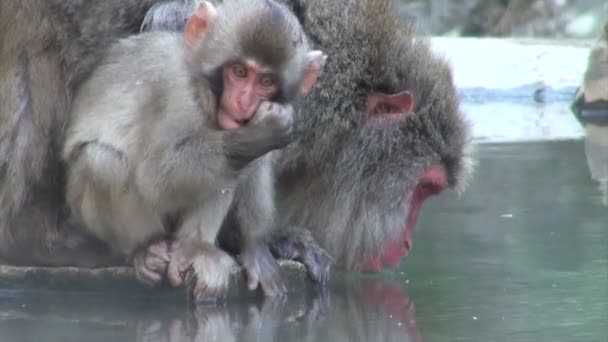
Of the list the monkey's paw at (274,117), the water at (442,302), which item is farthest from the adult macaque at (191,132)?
the water at (442,302)

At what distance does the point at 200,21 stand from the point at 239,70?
29 centimetres

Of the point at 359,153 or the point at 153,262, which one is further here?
the point at 359,153

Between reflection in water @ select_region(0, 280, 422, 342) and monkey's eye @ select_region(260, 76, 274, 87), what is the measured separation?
81cm

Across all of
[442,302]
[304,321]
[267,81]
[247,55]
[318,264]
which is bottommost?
[318,264]

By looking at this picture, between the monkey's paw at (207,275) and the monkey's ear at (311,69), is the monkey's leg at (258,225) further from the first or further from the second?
the monkey's ear at (311,69)

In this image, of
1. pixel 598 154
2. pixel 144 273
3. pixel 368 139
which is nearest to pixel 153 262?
pixel 144 273

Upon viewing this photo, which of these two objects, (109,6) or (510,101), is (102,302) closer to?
(109,6)

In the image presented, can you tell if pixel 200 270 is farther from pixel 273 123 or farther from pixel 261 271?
pixel 273 123

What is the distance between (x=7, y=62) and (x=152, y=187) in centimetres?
78

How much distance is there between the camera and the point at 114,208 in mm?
5930

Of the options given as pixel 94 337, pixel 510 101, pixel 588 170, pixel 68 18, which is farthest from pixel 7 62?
pixel 510 101

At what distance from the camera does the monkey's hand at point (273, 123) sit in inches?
220

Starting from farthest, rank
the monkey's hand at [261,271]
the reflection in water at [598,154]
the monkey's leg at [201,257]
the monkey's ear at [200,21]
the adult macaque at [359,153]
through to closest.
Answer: the reflection in water at [598,154], the adult macaque at [359,153], the monkey's hand at [261,271], the monkey's leg at [201,257], the monkey's ear at [200,21]

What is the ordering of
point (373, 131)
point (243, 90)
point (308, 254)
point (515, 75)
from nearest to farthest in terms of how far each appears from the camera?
point (243, 90) → point (373, 131) → point (308, 254) → point (515, 75)
